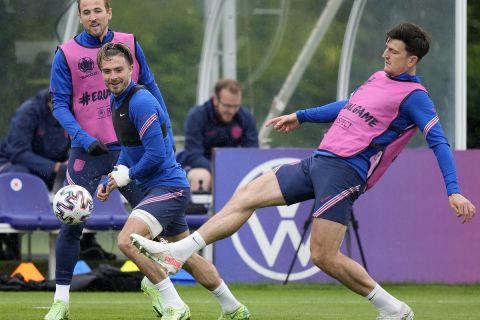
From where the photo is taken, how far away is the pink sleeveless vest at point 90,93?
9352 millimetres

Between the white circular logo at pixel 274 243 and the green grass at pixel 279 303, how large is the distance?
0.16 metres

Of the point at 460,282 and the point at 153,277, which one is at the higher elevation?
Answer: the point at 153,277

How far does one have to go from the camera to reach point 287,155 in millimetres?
13445

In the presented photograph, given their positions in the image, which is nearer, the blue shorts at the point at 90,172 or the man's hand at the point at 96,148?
the man's hand at the point at 96,148

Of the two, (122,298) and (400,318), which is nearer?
(400,318)

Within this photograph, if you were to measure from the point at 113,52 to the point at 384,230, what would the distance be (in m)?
5.69

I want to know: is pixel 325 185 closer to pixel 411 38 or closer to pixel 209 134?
pixel 411 38

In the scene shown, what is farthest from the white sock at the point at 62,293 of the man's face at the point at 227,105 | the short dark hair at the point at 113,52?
the man's face at the point at 227,105

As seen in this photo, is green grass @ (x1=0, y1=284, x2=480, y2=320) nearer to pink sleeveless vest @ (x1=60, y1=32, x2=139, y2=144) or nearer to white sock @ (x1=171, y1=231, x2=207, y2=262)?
pink sleeveless vest @ (x1=60, y1=32, x2=139, y2=144)

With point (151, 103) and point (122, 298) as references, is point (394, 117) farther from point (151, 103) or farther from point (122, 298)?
point (122, 298)

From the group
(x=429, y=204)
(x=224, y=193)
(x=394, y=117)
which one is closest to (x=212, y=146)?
(x=224, y=193)

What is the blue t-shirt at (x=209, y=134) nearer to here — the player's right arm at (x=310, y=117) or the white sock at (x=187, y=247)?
the player's right arm at (x=310, y=117)

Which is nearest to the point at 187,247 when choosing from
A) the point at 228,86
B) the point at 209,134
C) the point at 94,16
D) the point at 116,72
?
the point at 116,72

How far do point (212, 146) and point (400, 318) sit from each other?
6558 millimetres
